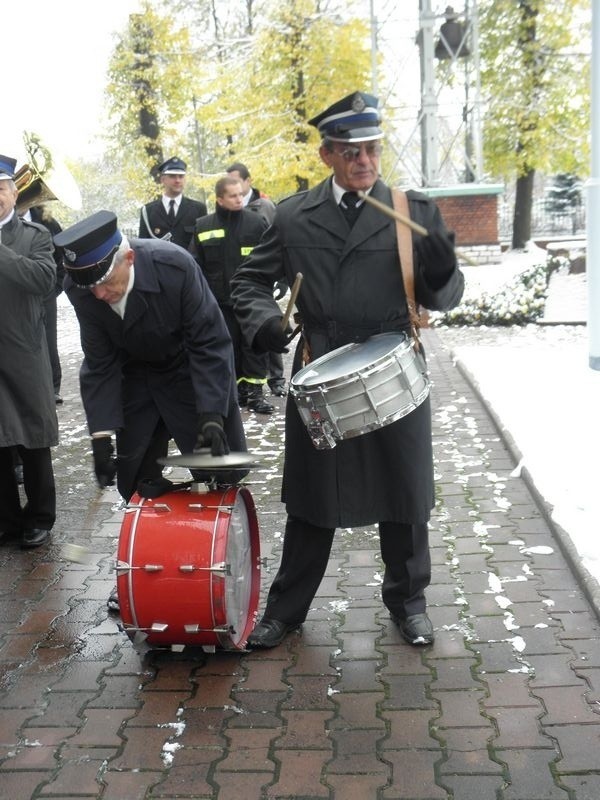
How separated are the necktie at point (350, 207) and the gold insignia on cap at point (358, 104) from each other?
1.06 ft

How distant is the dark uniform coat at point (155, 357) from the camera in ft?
13.9

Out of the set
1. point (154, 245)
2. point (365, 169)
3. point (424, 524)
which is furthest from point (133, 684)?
point (365, 169)

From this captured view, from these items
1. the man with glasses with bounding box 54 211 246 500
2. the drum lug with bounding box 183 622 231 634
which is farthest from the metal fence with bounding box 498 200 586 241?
the drum lug with bounding box 183 622 231 634

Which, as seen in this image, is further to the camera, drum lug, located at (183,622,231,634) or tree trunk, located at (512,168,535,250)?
tree trunk, located at (512,168,535,250)

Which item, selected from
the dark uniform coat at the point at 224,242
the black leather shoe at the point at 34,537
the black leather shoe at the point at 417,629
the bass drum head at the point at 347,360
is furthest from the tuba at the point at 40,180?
the black leather shoe at the point at 417,629

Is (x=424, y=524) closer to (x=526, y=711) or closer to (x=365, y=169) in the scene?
(x=526, y=711)

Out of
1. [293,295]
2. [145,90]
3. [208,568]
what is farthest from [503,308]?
[145,90]

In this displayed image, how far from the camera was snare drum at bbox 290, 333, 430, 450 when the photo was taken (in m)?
3.56

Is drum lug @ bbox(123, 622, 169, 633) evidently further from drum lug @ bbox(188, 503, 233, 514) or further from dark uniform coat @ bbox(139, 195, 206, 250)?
dark uniform coat @ bbox(139, 195, 206, 250)

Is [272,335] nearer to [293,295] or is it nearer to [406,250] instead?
[293,295]

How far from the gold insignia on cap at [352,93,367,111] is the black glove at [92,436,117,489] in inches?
64.1

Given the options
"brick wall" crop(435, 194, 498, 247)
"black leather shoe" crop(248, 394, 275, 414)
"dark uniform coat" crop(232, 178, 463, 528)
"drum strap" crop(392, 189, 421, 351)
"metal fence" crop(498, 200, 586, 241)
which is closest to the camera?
"drum strap" crop(392, 189, 421, 351)

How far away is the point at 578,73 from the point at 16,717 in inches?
940

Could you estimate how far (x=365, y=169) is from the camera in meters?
3.95
